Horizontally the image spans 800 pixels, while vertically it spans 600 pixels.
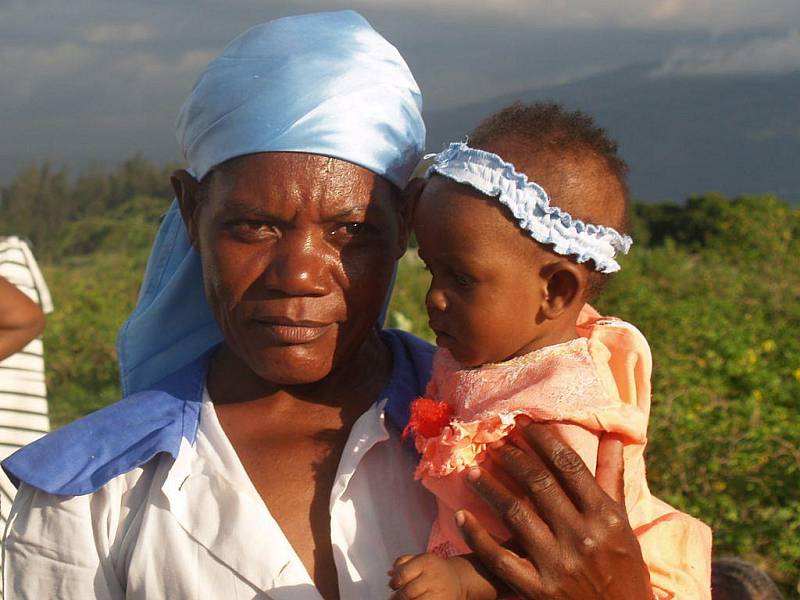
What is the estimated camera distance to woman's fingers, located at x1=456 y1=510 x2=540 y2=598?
1.72m

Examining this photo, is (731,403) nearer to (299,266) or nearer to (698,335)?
(698,335)

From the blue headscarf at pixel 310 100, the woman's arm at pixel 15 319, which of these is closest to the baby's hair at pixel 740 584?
the blue headscarf at pixel 310 100

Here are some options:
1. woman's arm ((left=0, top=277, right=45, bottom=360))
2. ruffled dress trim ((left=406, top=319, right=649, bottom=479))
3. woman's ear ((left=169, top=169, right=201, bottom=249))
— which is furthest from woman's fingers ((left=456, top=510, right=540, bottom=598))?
woman's arm ((left=0, top=277, right=45, bottom=360))

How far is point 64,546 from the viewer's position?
6.19ft

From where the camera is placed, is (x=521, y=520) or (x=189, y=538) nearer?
(x=521, y=520)

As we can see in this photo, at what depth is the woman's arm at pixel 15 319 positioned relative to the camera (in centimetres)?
358

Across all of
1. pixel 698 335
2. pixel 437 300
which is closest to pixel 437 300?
pixel 437 300

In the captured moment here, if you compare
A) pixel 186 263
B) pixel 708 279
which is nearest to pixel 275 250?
pixel 186 263

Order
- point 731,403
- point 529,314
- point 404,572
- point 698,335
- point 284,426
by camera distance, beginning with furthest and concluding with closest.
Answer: point 698,335, point 731,403, point 284,426, point 529,314, point 404,572

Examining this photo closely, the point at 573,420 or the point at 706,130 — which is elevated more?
the point at 573,420

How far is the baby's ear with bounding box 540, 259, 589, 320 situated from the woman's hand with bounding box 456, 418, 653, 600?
0.84 feet

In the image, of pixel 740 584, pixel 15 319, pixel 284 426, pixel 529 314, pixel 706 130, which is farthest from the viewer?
pixel 706 130

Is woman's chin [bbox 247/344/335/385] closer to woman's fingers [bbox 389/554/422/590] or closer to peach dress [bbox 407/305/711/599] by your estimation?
peach dress [bbox 407/305/711/599]

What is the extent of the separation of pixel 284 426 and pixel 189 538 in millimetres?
313
